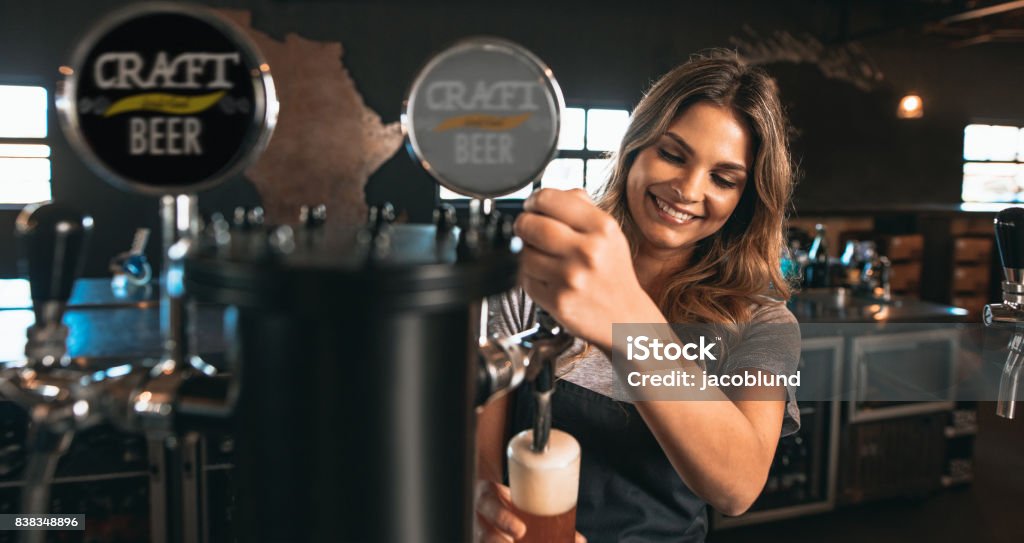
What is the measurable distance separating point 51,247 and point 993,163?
1038cm

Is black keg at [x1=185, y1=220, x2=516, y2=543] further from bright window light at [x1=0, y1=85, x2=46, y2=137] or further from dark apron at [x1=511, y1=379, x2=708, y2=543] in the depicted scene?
bright window light at [x1=0, y1=85, x2=46, y2=137]

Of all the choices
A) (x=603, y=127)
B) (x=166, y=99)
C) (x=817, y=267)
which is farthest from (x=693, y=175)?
(x=603, y=127)

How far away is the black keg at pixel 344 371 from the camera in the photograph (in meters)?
0.38

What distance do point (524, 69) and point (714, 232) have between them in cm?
112

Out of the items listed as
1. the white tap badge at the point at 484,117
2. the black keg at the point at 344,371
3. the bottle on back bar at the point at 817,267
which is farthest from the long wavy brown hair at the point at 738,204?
the bottle on back bar at the point at 817,267

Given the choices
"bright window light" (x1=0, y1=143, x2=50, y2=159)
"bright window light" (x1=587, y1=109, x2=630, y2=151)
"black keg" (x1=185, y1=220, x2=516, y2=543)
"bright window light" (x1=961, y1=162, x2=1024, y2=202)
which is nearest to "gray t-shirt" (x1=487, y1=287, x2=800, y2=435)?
"black keg" (x1=185, y1=220, x2=516, y2=543)

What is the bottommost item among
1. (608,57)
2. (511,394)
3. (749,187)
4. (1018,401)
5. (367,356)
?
(511,394)

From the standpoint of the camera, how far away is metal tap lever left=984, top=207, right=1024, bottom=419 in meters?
0.80

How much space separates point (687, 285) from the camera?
1518 mm

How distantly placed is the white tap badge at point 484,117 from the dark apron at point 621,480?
32.4 inches

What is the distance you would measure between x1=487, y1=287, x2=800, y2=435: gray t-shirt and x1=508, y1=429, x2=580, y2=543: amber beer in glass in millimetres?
610

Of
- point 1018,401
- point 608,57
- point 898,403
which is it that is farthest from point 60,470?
point 608,57

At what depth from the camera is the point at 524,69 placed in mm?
535

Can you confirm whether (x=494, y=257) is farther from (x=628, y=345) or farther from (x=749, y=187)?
(x=749, y=187)
